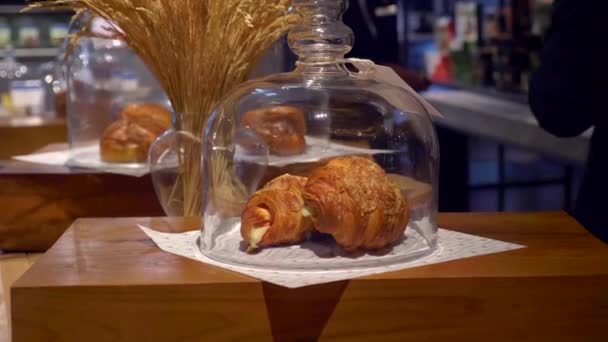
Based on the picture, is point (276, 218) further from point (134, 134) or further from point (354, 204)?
point (134, 134)

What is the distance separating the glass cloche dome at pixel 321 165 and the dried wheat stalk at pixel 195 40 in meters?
0.10

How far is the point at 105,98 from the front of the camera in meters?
1.81

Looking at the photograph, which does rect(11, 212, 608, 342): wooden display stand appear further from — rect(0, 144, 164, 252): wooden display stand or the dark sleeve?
the dark sleeve

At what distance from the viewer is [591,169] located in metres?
1.49

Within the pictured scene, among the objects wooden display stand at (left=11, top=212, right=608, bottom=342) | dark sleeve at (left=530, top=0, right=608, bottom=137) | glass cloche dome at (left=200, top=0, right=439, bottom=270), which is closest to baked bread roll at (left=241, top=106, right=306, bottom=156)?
glass cloche dome at (left=200, top=0, right=439, bottom=270)

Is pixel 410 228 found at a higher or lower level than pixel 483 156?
higher

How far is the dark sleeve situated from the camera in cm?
145

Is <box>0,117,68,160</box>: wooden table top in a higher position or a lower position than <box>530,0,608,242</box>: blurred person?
lower

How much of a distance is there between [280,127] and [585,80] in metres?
0.62

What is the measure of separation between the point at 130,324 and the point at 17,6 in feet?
15.3

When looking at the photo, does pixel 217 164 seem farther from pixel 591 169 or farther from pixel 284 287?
pixel 591 169

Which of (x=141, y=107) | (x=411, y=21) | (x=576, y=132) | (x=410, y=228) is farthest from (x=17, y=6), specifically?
(x=410, y=228)

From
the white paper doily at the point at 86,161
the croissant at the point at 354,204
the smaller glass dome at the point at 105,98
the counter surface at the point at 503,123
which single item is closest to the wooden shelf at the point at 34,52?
the counter surface at the point at 503,123

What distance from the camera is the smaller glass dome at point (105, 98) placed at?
1.51 m
